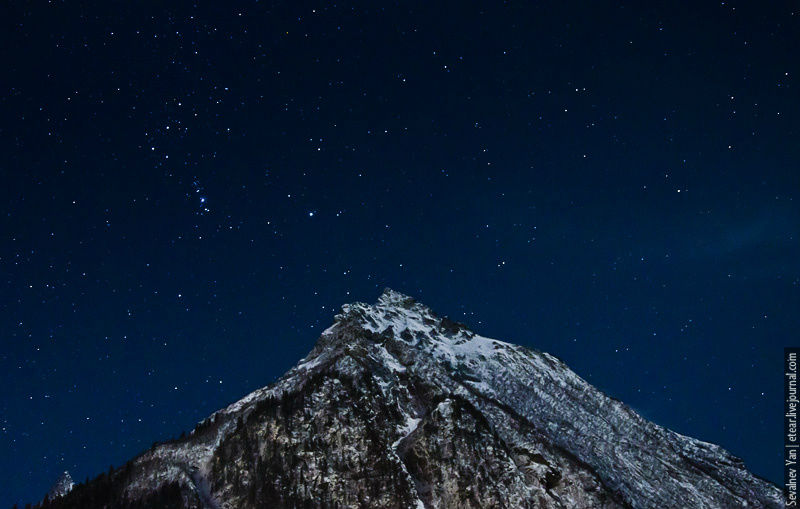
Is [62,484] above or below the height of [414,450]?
above

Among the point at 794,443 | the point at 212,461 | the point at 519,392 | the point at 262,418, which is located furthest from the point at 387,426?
the point at 794,443

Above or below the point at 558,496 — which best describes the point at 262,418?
above

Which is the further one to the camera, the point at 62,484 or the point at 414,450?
the point at 62,484

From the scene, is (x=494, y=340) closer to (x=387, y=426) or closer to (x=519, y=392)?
(x=519, y=392)

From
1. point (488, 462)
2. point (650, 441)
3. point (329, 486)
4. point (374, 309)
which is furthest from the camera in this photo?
point (374, 309)

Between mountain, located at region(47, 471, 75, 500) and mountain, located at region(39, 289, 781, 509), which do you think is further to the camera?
mountain, located at region(47, 471, 75, 500)

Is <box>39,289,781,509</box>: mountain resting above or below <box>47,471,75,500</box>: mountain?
below

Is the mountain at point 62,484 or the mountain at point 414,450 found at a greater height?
the mountain at point 62,484

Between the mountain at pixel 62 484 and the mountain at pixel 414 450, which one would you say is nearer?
the mountain at pixel 414 450
